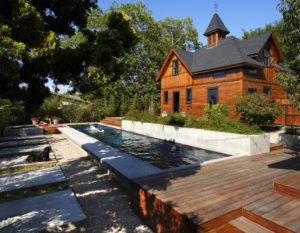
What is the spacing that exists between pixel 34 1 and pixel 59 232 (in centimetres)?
379

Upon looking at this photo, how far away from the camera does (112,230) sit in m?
3.29

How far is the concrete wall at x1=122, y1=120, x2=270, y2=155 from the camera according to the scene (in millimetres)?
7070

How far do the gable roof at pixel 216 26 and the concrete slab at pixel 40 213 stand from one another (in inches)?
726

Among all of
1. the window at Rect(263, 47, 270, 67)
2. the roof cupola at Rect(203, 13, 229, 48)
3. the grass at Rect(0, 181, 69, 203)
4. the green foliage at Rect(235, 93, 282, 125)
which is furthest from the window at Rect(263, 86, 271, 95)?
the grass at Rect(0, 181, 69, 203)

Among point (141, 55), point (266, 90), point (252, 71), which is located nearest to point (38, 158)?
point (252, 71)

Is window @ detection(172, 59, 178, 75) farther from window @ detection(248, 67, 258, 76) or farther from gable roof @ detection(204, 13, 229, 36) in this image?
window @ detection(248, 67, 258, 76)

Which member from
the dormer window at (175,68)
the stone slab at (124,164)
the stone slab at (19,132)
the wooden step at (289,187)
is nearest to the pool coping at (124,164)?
the stone slab at (124,164)

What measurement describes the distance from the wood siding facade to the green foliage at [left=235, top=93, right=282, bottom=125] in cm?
271

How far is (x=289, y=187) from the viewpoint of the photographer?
3.17m

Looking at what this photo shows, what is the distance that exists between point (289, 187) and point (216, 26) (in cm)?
1758

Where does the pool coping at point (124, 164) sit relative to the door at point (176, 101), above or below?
below

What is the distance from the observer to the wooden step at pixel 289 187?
311cm

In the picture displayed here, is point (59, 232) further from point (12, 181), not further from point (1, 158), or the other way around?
point (1, 158)

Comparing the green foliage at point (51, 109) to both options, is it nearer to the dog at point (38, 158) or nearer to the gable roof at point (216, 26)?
the dog at point (38, 158)
